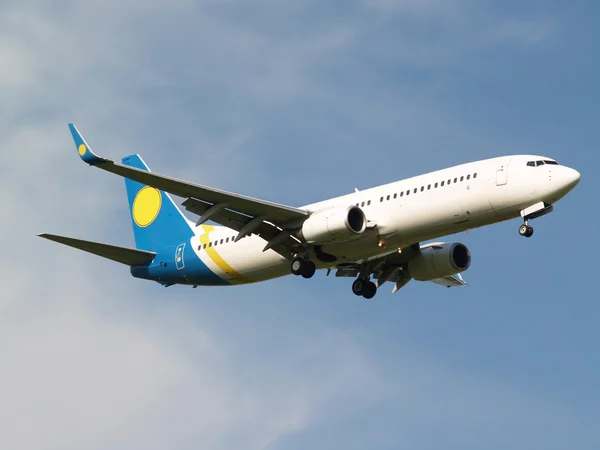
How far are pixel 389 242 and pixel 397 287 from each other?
6411 millimetres

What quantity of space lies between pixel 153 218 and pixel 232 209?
1087 centimetres

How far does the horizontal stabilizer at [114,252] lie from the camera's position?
4727cm

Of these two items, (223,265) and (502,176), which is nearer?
(502,176)

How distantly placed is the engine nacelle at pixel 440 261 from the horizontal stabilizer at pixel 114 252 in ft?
41.0

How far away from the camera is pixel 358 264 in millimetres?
50250

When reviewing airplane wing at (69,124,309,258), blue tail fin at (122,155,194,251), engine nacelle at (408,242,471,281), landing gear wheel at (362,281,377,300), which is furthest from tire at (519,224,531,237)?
blue tail fin at (122,155,194,251)

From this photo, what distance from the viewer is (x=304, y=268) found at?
4619 centimetres

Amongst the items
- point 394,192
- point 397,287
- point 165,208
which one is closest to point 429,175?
point 394,192

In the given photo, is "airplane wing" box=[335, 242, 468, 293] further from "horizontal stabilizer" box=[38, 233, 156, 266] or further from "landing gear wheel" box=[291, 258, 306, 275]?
"horizontal stabilizer" box=[38, 233, 156, 266]

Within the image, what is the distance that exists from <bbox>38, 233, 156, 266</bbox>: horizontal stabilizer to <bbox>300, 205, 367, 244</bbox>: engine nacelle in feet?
32.8

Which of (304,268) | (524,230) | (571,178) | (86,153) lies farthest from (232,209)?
(571,178)

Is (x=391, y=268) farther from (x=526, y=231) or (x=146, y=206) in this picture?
A: (x=146, y=206)

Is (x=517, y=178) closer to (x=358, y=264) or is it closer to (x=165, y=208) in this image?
(x=358, y=264)

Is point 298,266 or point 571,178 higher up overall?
point 571,178
